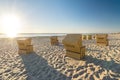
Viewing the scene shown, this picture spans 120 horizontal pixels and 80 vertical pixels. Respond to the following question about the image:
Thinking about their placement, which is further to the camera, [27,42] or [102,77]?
[27,42]

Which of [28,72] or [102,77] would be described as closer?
[102,77]

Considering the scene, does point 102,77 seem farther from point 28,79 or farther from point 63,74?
point 28,79

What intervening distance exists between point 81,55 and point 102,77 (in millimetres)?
2668

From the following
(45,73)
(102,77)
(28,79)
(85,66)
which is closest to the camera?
(102,77)

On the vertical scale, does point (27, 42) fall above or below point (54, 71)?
above

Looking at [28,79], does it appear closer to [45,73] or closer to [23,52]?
[45,73]

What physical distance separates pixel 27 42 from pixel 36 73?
502 centimetres

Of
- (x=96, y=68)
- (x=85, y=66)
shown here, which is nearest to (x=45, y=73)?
(x=85, y=66)

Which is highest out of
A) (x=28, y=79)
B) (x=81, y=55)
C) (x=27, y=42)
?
(x=27, y=42)

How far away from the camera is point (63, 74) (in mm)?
5055

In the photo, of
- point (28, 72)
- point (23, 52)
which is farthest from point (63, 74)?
point (23, 52)

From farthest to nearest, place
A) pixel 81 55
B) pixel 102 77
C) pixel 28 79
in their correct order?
pixel 81 55 → pixel 28 79 → pixel 102 77

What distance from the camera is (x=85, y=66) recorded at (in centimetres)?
582

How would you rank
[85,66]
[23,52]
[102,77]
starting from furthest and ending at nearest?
[23,52]
[85,66]
[102,77]
